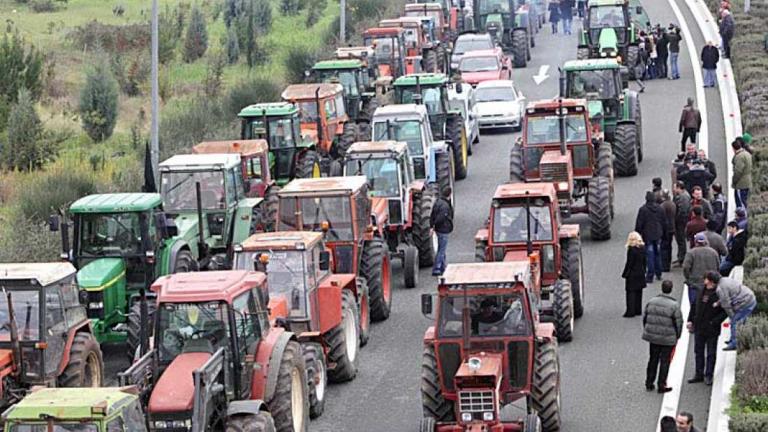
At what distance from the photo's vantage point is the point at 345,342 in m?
21.8

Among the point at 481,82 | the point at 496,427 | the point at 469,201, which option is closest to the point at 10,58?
the point at 481,82

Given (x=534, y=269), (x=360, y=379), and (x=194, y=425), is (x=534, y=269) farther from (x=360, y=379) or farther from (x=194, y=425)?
(x=194, y=425)

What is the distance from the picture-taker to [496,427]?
17.5m

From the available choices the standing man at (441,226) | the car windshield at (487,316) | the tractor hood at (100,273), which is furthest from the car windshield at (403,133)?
the car windshield at (487,316)

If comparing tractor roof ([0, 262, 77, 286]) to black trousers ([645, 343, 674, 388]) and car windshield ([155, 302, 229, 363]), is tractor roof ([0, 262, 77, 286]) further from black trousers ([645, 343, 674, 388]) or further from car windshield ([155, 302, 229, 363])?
black trousers ([645, 343, 674, 388])

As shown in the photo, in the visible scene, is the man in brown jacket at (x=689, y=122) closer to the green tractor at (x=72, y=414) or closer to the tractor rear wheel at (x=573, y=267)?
the tractor rear wheel at (x=573, y=267)

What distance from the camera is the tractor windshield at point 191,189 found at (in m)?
26.2

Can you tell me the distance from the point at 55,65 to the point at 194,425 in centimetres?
3889

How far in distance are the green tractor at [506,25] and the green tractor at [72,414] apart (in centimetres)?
3772

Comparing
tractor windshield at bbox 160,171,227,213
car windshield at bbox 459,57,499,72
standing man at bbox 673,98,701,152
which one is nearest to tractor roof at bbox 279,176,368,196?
tractor windshield at bbox 160,171,227,213

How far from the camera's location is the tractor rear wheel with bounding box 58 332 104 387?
19.8 metres

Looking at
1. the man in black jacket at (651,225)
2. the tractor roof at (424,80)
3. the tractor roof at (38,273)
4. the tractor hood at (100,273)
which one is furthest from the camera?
the tractor roof at (424,80)

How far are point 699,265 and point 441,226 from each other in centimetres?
628

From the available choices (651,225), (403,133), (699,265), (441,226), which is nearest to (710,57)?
(403,133)
